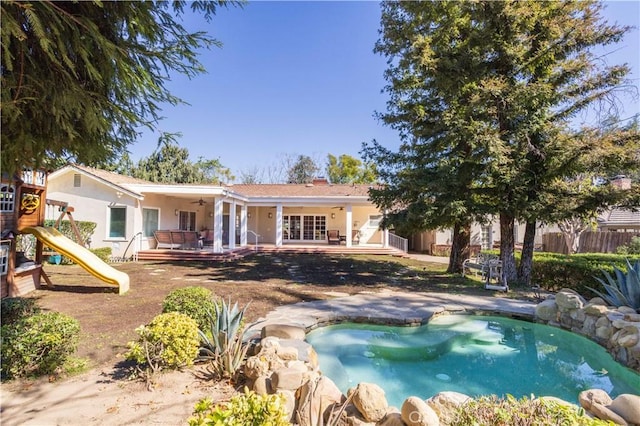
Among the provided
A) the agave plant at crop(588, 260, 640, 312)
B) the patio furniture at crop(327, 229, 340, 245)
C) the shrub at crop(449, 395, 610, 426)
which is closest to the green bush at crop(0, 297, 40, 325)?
the shrub at crop(449, 395, 610, 426)

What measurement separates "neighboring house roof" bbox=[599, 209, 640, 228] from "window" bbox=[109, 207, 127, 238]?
29.4 meters

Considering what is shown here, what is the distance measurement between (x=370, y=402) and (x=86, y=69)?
4292mm

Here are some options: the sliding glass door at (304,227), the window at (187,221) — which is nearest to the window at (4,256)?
the window at (187,221)

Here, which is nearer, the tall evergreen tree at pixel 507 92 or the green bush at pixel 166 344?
the green bush at pixel 166 344

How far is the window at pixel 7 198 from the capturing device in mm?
7953

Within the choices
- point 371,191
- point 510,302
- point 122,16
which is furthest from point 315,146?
point 122,16

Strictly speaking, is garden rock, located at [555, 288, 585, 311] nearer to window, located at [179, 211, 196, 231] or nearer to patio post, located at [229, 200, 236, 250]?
patio post, located at [229, 200, 236, 250]

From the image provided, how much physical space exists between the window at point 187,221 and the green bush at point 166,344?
18.6 m

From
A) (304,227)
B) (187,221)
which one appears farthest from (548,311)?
(187,221)

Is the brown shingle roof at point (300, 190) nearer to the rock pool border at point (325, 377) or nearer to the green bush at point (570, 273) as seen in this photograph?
the green bush at point (570, 273)

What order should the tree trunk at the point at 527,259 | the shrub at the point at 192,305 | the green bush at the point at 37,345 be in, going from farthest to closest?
the tree trunk at the point at 527,259, the shrub at the point at 192,305, the green bush at the point at 37,345

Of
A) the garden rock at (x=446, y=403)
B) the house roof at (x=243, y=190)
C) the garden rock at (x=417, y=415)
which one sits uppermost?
the house roof at (x=243, y=190)

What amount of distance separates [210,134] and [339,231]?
13294 mm

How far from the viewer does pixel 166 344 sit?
4.07m
